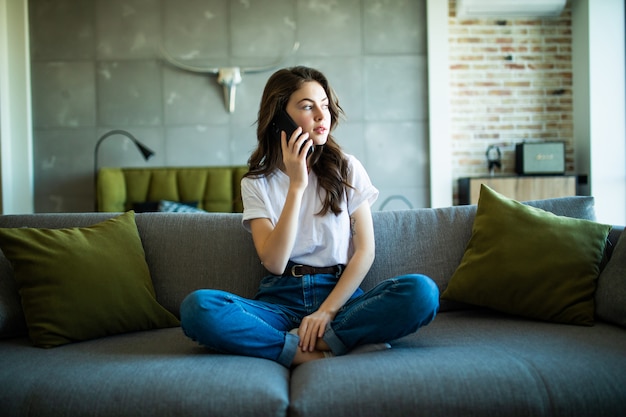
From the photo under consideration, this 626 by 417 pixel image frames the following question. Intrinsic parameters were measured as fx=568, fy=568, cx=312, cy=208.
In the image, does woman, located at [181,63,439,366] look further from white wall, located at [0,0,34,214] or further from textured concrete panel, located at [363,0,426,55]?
white wall, located at [0,0,34,214]

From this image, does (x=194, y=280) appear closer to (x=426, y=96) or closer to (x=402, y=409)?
(x=402, y=409)

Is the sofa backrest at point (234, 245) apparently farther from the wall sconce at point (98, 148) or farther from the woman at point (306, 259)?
the wall sconce at point (98, 148)

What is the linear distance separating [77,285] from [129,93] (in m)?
3.44

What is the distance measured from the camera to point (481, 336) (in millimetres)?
1618

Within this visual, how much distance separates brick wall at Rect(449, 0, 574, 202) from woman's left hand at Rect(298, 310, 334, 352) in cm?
367

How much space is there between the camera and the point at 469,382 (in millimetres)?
1297

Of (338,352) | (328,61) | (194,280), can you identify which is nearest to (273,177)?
(194,280)

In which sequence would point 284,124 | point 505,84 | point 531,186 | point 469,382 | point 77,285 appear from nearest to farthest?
point 469,382
point 77,285
point 284,124
point 531,186
point 505,84

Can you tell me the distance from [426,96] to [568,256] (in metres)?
3.34

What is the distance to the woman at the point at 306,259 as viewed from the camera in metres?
1.50

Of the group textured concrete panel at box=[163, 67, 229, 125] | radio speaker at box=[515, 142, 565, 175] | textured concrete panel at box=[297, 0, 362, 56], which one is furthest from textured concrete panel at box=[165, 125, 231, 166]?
radio speaker at box=[515, 142, 565, 175]

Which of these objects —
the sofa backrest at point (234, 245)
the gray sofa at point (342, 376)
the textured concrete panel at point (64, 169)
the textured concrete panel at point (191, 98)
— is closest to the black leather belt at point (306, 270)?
→ the sofa backrest at point (234, 245)

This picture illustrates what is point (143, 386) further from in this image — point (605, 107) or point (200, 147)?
point (605, 107)

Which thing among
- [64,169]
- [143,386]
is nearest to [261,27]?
[64,169]
